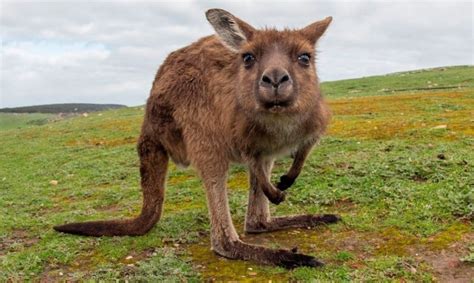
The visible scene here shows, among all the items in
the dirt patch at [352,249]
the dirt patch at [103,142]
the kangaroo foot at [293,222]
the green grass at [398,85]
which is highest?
the green grass at [398,85]

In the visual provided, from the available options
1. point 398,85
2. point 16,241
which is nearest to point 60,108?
point 398,85

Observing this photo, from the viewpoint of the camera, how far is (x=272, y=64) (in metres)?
4.55

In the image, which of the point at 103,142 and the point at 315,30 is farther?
the point at 103,142

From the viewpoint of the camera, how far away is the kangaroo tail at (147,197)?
5734mm

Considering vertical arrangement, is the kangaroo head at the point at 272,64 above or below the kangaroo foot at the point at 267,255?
above

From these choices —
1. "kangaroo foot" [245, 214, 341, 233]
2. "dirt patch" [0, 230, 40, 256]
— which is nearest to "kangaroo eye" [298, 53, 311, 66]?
"kangaroo foot" [245, 214, 341, 233]

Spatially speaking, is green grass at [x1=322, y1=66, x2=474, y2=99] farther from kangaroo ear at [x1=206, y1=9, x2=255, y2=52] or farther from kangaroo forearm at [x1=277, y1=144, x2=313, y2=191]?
kangaroo ear at [x1=206, y1=9, x2=255, y2=52]

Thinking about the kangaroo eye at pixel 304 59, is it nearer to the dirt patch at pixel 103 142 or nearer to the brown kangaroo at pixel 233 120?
the brown kangaroo at pixel 233 120

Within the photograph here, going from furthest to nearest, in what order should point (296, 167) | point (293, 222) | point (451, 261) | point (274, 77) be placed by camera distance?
point (293, 222)
point (296, 167)
point (451, 261)
point (274, 77)

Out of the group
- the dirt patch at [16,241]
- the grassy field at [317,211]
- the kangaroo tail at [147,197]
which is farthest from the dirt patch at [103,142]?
the kangaroo tail at [147,197]

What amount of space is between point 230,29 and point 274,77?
0.97 metres

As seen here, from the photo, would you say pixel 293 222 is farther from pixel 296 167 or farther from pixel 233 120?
pixel 233 120

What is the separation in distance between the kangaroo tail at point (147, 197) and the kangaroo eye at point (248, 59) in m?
1.40

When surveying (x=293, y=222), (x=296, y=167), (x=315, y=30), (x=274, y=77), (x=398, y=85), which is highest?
(x=398, y=85)
